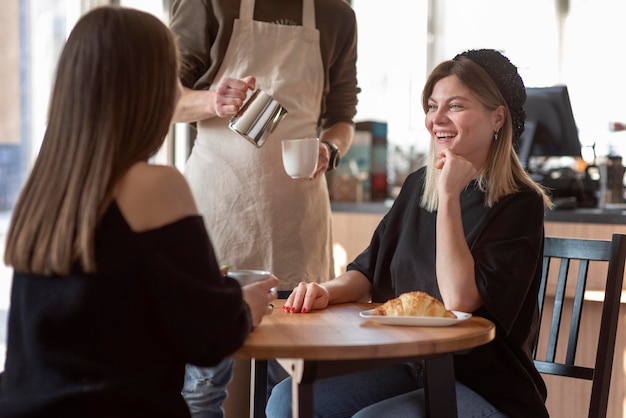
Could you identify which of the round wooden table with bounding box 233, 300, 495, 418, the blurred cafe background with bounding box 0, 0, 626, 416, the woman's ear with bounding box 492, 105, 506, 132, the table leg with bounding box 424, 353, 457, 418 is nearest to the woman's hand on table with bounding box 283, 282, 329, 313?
the round wooden table with bounding box 233, 300, 495, 418

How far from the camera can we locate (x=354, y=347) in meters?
1.26

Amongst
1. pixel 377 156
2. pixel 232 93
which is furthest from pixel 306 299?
pixel 377 156

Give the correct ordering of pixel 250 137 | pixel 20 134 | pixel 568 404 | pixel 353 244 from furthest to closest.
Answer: pixel 353 244 → pixel 20 134 → pixel 568 404 → pixel 250 137

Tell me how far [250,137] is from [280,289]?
→ 1.57ft

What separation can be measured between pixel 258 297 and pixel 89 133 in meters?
0.42

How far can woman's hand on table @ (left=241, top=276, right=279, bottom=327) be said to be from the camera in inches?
53.9

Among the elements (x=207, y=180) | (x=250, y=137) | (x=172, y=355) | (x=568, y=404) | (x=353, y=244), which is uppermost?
(x=250, y=137)

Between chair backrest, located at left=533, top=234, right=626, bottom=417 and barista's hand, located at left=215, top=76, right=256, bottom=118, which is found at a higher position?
barista's hand, located at left=215, top=76, right=256, bottom=118

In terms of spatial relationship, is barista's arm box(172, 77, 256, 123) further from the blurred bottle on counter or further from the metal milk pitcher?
the blurred bottle on counter

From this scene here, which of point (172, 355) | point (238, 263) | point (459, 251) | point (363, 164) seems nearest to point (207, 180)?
point (238, 263)

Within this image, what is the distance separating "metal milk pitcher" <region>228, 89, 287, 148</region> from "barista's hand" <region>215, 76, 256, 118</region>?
18 millimetres

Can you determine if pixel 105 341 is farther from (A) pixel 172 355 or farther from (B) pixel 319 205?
(B) pixel 319 205

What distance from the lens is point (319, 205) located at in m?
2.23

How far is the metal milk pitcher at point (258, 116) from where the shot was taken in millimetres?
1859
